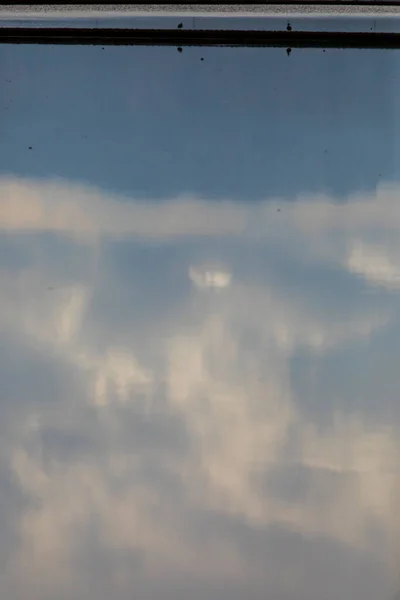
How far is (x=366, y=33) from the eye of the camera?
6.25 feet

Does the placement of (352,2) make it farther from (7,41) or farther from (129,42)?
(7,41)

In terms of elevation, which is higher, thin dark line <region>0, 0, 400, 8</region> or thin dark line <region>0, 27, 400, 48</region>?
thin dark line <region>0, 0, 400, 8</region>

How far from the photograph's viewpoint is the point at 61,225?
2.08 metres

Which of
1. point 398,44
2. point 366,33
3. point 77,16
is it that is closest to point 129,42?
point 77,16

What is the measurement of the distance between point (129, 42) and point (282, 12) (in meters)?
0.57

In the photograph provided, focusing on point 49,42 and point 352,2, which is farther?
point 49,42

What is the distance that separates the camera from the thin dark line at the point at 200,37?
1920 mm

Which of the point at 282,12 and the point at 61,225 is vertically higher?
the point at 282,12

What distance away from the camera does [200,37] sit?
1.96 m

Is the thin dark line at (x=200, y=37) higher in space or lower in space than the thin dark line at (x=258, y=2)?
lower

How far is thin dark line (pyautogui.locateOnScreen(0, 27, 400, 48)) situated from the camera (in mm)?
1920

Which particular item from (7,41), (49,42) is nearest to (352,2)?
(49,42)

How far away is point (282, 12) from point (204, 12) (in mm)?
274

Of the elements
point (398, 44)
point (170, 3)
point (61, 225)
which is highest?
point (170, 3)
